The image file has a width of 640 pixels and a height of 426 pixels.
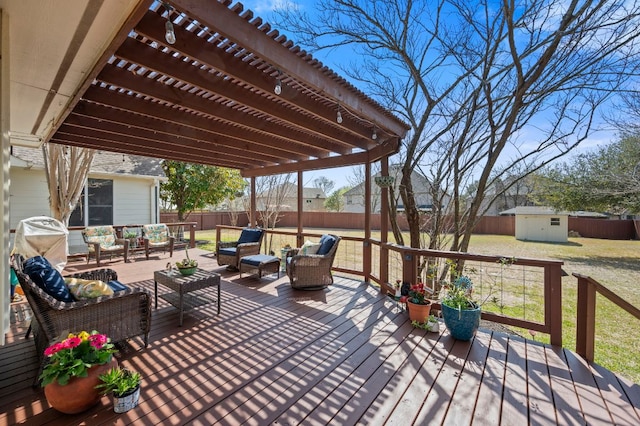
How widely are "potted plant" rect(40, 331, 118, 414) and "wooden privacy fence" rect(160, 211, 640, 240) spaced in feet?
47.9

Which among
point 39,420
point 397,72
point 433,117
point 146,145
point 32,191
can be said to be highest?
point 397,72

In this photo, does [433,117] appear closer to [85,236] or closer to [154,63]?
[154,63]

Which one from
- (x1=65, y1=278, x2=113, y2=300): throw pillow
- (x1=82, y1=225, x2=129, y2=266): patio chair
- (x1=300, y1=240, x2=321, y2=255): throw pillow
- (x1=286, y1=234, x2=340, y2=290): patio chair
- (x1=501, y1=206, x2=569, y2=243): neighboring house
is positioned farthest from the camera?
(x1=501, y1=206, x2=569, y2=243): neighboring house

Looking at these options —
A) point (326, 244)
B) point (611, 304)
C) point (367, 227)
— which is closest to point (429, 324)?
point (326, 244)

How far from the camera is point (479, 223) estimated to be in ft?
62.8

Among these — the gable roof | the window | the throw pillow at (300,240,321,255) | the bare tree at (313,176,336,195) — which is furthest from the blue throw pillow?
the bare tree at (313,176,336,195)

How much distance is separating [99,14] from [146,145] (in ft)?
12.7

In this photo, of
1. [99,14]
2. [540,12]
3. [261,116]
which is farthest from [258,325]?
[540,12]

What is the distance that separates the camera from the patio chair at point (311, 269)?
4.77 metres

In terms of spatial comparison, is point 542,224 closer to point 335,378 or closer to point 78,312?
point 335,378

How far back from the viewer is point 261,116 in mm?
4223

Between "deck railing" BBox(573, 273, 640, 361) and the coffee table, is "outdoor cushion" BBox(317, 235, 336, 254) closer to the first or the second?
the coffee table

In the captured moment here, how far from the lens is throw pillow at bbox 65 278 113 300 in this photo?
2609mm

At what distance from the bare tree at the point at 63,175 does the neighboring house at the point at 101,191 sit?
1648mm
